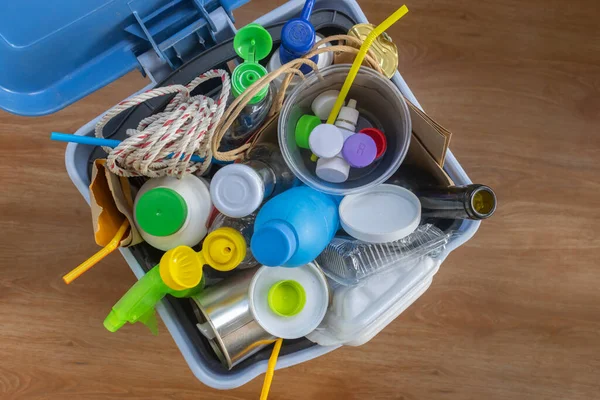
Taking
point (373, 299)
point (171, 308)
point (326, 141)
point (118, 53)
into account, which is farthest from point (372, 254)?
point (118, 53)

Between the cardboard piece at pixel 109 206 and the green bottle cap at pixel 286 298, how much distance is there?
173 millimetres

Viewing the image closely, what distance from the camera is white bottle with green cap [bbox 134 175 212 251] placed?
Result: 55 cm

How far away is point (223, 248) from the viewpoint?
1.77 feet

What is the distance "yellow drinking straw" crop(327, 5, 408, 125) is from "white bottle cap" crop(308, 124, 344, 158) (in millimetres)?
30

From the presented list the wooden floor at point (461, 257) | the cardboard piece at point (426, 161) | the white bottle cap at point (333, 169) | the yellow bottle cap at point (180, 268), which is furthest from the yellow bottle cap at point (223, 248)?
the wooden floor at point (461, 257)

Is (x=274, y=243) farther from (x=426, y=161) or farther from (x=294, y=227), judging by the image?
(x=426, y=161)

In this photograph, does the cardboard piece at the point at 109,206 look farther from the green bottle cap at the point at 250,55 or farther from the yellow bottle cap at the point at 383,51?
the yellow bottle cap at the point at 383,51

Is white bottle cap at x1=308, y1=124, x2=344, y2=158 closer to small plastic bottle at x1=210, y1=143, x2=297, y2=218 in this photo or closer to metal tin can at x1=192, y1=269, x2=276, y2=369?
small plastic bottle at x1=210, y1=143, x2=297, y2=218

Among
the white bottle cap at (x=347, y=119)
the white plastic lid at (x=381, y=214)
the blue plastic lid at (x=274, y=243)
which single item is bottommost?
the white plastic lid at (x=381, y=214)

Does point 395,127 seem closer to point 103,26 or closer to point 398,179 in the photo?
point 398,179

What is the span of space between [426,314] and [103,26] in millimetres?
670

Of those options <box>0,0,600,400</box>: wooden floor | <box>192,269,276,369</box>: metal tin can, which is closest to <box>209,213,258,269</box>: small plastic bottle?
<box>192,269,276,369</box>: metal tin can

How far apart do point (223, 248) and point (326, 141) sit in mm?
158

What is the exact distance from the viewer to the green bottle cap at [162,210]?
551 mm
